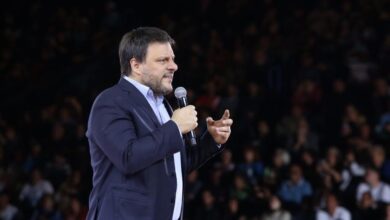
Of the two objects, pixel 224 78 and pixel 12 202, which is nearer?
pixel 12 202

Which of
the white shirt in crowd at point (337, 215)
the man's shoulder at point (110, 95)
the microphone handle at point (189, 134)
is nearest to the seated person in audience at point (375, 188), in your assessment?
the white shirt in crowd at point (337, 215)

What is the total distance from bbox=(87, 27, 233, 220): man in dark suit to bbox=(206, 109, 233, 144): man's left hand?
24 cm

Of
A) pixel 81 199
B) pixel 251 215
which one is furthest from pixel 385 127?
pixel 81 199

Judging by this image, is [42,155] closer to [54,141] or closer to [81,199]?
[54,141]

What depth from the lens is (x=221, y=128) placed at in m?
3.45

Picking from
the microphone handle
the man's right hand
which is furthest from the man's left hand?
the man's right hand

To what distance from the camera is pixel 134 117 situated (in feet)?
10.5

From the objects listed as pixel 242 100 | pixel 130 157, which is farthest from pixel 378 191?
pixel 130 157

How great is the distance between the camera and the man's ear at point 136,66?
10.6ft

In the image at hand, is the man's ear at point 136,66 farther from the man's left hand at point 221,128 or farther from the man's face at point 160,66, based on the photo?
the man's left hand at point 221,128

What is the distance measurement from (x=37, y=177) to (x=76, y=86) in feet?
8.09

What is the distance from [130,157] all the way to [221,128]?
20.6 inches

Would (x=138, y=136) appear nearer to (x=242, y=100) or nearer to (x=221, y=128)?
(x=221, y=128)

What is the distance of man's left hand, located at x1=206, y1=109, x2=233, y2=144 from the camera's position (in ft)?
11.3
